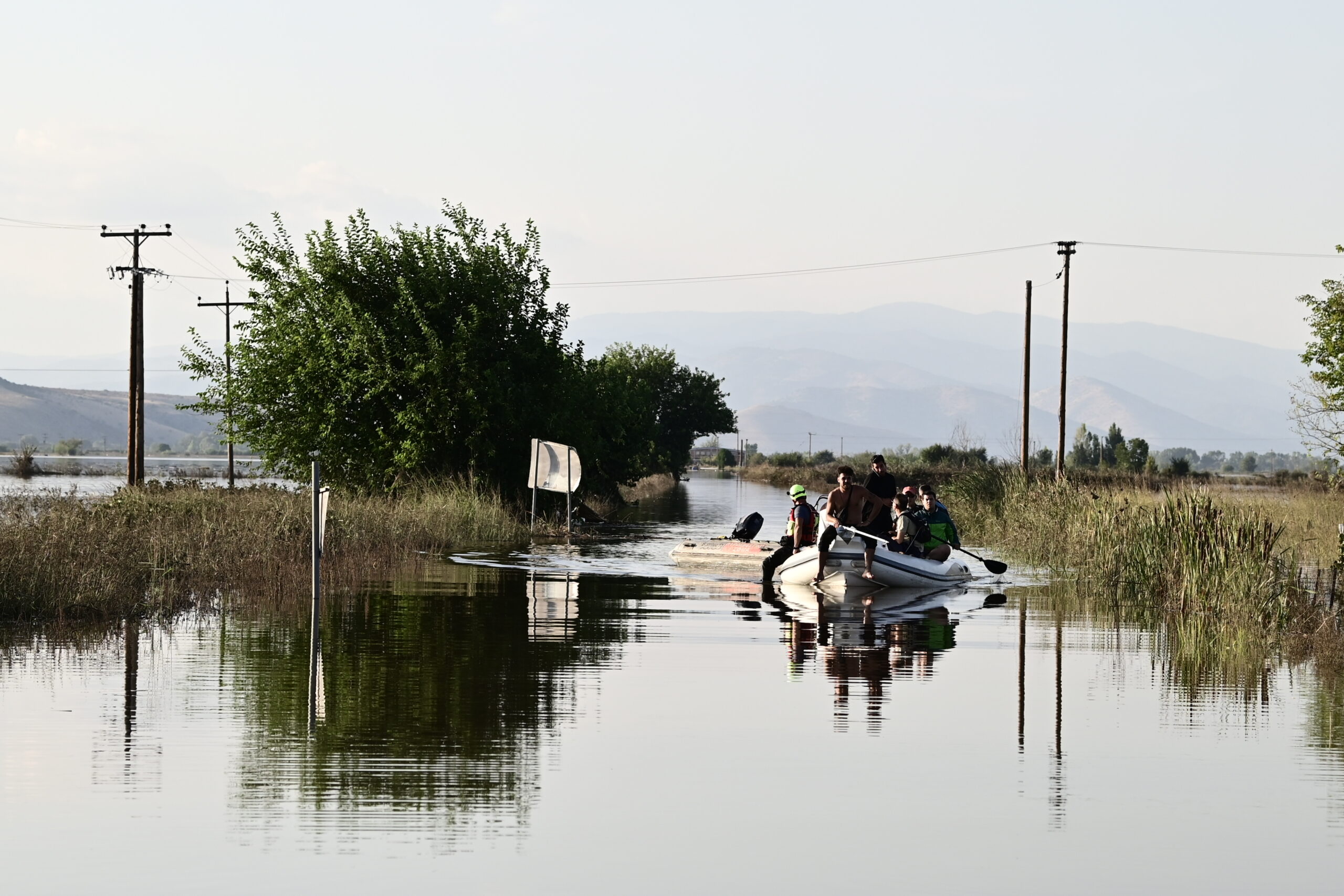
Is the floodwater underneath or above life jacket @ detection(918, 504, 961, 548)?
underneath

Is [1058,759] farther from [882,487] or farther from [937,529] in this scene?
[937,529]

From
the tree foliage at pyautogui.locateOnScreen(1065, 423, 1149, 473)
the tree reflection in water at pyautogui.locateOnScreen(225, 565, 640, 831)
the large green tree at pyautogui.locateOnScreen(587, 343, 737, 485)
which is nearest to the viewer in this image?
the tree reflection in water at pyautogui.locateOnScreen(225, 565, 640, 831)

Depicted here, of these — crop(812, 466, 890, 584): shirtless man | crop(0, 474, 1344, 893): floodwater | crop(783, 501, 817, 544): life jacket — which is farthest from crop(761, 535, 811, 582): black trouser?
crop(0, 474, 1344, 893): floodwater

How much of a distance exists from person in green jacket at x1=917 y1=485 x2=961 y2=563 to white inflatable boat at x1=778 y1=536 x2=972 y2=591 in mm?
316

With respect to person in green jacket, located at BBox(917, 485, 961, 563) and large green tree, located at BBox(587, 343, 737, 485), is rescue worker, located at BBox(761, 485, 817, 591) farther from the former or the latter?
large green tree, located at BBox(587, 343, 737, 485)

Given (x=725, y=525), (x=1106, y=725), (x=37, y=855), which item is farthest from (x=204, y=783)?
(x=725, y=525)

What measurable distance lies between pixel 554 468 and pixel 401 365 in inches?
209

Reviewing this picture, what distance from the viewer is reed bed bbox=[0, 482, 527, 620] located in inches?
698

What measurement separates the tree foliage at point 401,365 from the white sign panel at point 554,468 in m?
2.20

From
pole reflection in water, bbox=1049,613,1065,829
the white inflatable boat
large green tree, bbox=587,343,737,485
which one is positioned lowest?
pole reflection in water, bbox=1049,613,1065,829

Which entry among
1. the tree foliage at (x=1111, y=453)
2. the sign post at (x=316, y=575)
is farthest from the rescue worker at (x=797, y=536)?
the tree foliage at (x=1111, y=453)

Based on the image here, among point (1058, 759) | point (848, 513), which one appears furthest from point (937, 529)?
point (1058, 759)

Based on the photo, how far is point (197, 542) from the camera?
24.2 meters

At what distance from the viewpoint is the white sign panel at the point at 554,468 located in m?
36.4
